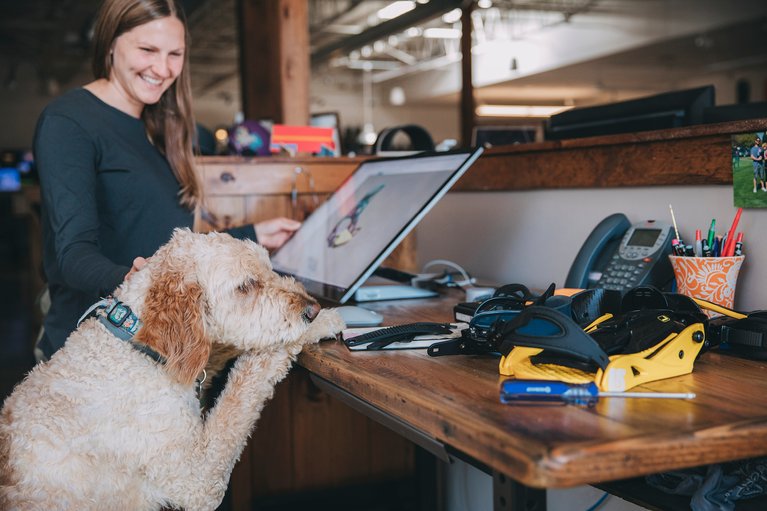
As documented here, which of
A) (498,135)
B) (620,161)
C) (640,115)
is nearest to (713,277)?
(620,161)

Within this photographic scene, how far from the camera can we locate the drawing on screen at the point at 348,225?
1.98m

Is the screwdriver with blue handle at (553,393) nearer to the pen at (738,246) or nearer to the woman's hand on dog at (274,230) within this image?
the pen at (738,246)

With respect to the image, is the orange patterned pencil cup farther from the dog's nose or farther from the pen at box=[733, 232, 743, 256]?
the dog's nose

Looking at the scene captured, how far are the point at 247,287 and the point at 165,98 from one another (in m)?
0.91

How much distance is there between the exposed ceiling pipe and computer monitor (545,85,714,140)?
6980 mm

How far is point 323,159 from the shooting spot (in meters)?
2.74

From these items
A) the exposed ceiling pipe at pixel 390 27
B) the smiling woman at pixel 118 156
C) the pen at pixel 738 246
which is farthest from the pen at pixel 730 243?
the exposed ceiling pipe at pixel 390 27

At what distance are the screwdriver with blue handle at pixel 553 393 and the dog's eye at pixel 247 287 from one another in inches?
28.6

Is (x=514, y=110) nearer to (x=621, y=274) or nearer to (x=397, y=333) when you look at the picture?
(x=621, y=274)

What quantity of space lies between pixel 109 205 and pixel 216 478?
0.86 meters

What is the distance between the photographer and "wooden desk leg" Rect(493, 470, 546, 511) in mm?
948

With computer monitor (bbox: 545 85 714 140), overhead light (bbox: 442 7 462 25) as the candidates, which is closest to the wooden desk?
computer monitor (bbox: 545 85 714 140)

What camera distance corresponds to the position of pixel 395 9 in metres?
11.4

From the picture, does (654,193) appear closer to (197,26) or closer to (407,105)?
(197,26)
